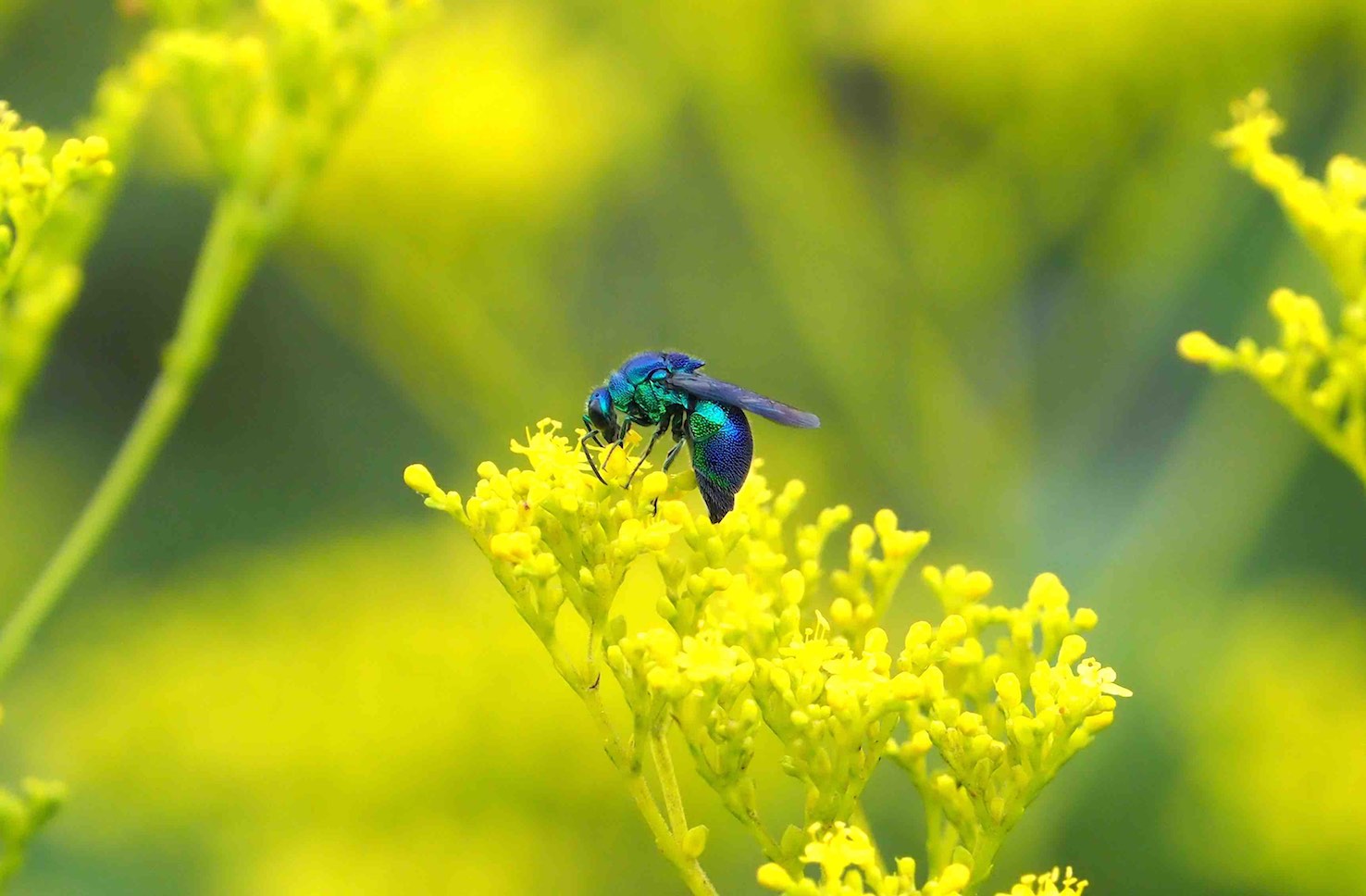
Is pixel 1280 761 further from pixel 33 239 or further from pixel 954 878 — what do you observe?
pixel 33 239

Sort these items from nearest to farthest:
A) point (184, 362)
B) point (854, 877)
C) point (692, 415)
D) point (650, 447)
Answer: point (854, 877)
point (650, 447)
point (692, 415)
point (184, 362)

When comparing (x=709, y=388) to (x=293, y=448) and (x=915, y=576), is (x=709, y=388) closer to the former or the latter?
(x=915, y=576)

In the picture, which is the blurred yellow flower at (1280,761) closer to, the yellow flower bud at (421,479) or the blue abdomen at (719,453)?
the blue abdomen at (719,453)

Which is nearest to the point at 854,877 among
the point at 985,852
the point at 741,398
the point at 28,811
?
the point at 985,852

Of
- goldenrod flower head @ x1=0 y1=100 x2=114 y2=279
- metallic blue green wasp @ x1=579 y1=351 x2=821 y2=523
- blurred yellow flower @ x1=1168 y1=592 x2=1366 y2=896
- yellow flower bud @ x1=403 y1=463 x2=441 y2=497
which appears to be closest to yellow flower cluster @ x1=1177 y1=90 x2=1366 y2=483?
metallic blue green wasp @ x1=579 y1=351 x2=821 y2=523

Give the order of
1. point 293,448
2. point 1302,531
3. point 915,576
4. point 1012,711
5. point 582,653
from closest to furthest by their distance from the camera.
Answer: point 1012,711, point 582,653, point 915,576, point 1302,531, point 293,448

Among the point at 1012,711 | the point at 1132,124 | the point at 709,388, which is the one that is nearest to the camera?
the point at 1012,711

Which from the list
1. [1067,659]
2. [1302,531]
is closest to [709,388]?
[1067,659]

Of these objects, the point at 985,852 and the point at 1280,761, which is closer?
the point at 985,852
